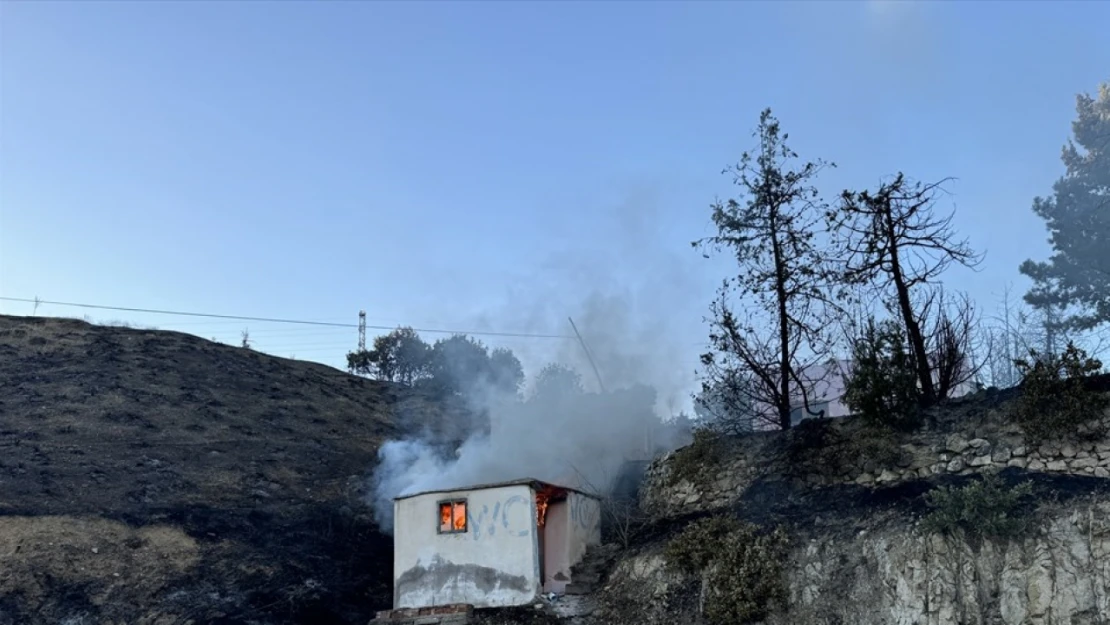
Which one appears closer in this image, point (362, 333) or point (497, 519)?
point (497, 519)

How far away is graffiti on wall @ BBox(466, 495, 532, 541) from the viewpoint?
68.4ft

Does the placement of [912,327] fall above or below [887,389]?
above

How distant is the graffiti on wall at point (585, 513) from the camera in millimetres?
→ 22453

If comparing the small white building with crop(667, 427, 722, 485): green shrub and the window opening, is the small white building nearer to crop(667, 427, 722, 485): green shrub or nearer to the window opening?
the window opening

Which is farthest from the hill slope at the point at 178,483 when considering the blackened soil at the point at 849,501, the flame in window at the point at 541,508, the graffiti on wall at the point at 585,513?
the blackened soil at the point at 849,501

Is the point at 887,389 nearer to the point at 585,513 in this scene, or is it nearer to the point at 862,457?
the point at 862,457

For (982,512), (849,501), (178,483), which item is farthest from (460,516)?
(982,512)

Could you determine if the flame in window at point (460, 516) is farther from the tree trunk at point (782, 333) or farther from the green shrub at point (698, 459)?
the tree trunk at point (782, 333)

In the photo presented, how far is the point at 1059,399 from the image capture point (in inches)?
687

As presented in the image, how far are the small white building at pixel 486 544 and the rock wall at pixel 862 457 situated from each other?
2855mm

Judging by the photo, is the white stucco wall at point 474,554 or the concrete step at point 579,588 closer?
the white stucco wall at point 474,554

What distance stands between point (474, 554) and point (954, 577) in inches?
425

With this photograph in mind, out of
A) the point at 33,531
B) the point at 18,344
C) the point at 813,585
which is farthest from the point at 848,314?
the point at 18,344

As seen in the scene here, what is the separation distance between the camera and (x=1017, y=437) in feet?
58.5
